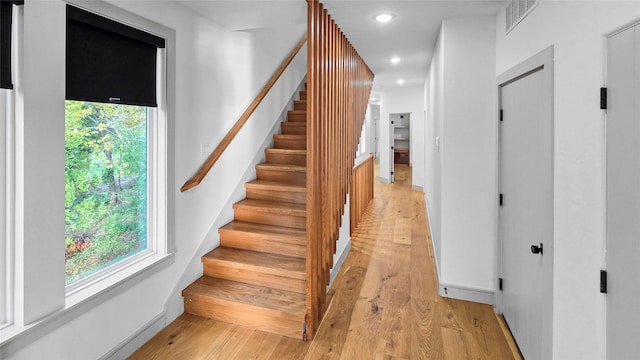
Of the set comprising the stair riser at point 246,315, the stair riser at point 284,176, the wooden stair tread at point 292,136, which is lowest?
the stair riser at point 246,315

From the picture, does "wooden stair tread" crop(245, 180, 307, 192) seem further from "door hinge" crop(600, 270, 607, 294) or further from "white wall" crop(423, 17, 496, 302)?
"door hinge" crop(600, 270, 607, 294)

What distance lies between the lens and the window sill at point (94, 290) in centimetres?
159

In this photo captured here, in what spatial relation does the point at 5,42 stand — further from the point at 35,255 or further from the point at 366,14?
the point at 366,14

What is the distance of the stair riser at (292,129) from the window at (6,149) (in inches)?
125

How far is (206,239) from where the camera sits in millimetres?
3039

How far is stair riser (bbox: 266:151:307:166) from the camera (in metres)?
4.04

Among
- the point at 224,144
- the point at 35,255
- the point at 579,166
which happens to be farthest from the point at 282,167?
the point at 579,166

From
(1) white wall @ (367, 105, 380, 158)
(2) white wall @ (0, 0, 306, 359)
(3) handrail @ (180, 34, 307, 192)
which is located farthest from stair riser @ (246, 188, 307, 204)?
(1) white wall @ (367, 105, 380, 158)

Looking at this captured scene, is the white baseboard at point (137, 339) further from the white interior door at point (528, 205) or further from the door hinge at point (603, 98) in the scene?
the door hinge at point (603, 98)

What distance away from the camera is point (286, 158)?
4094 millimetres

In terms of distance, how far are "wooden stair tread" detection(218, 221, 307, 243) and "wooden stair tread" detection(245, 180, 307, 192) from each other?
0.43m

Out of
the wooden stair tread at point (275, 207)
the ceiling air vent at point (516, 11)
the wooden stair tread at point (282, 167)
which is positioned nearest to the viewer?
the ceiling air vent at point (516, 11)

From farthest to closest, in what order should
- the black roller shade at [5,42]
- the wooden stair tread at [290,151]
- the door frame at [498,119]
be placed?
the wooden stair tread at [290,151] < the door frame at [498,119] < the black roller shade at [5,42]

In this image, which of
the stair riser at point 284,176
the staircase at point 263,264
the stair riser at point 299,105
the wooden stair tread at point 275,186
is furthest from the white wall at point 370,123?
the staircase at point 263,264
